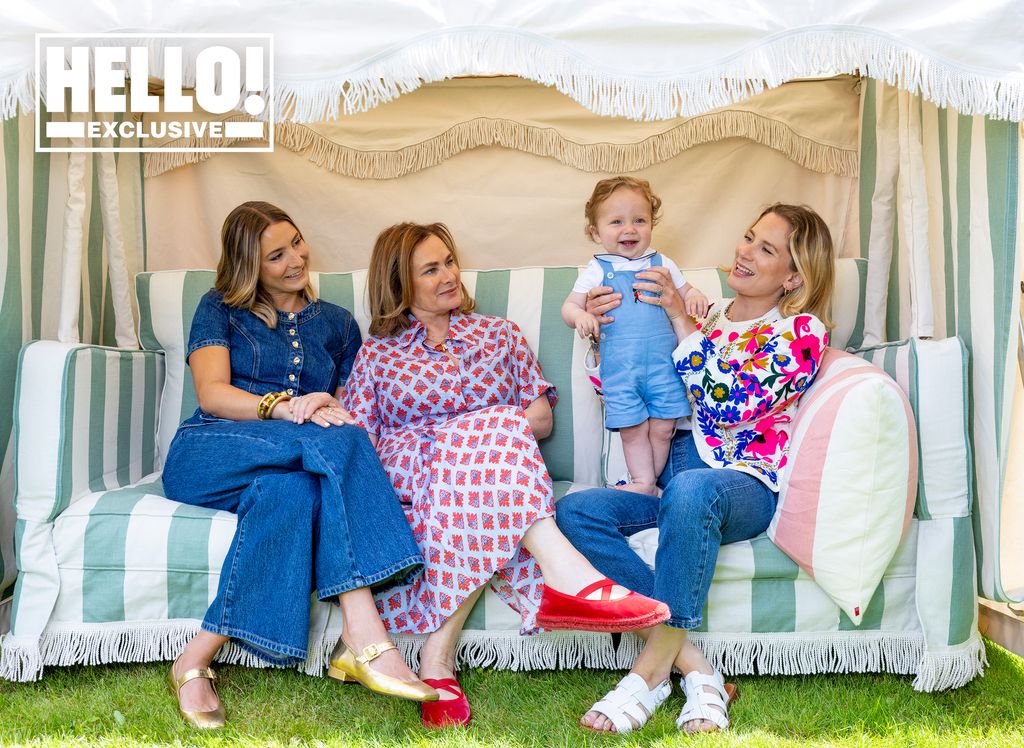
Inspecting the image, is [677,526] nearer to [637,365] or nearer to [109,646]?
[637,365]

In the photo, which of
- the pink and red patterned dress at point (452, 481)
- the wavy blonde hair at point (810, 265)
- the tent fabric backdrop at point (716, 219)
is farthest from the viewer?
the wavy blonde hair at point (810, 265)

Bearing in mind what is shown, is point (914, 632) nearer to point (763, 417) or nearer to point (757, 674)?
point (757, 674)

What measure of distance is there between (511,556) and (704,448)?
66cm

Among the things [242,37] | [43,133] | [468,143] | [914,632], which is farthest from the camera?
[468,143]

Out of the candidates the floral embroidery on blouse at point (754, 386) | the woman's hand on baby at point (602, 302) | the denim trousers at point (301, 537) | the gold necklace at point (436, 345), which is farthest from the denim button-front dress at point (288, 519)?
the floral embroidery on blouse at point (754, 386)

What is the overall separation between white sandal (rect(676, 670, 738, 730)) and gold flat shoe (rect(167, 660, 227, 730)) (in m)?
1.02

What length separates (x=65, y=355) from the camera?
2.38 m

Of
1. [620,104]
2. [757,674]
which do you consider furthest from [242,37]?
[757,674]

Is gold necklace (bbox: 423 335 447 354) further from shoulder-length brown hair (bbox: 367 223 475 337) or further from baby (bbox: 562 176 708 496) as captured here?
baby (bbox: 562 176 708 496)

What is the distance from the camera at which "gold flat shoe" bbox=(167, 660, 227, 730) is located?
205 centimetres

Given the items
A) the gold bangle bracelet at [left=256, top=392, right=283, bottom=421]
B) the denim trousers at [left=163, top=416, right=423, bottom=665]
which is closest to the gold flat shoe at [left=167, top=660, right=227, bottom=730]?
the denim trousers at [left=163, top=416, right=423, bottom=665]

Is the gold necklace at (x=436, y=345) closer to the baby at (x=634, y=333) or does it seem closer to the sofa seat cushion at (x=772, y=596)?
the baby at (x=634, y=333)

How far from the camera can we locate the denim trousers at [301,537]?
2.13 meters

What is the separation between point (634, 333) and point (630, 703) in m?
1.01
